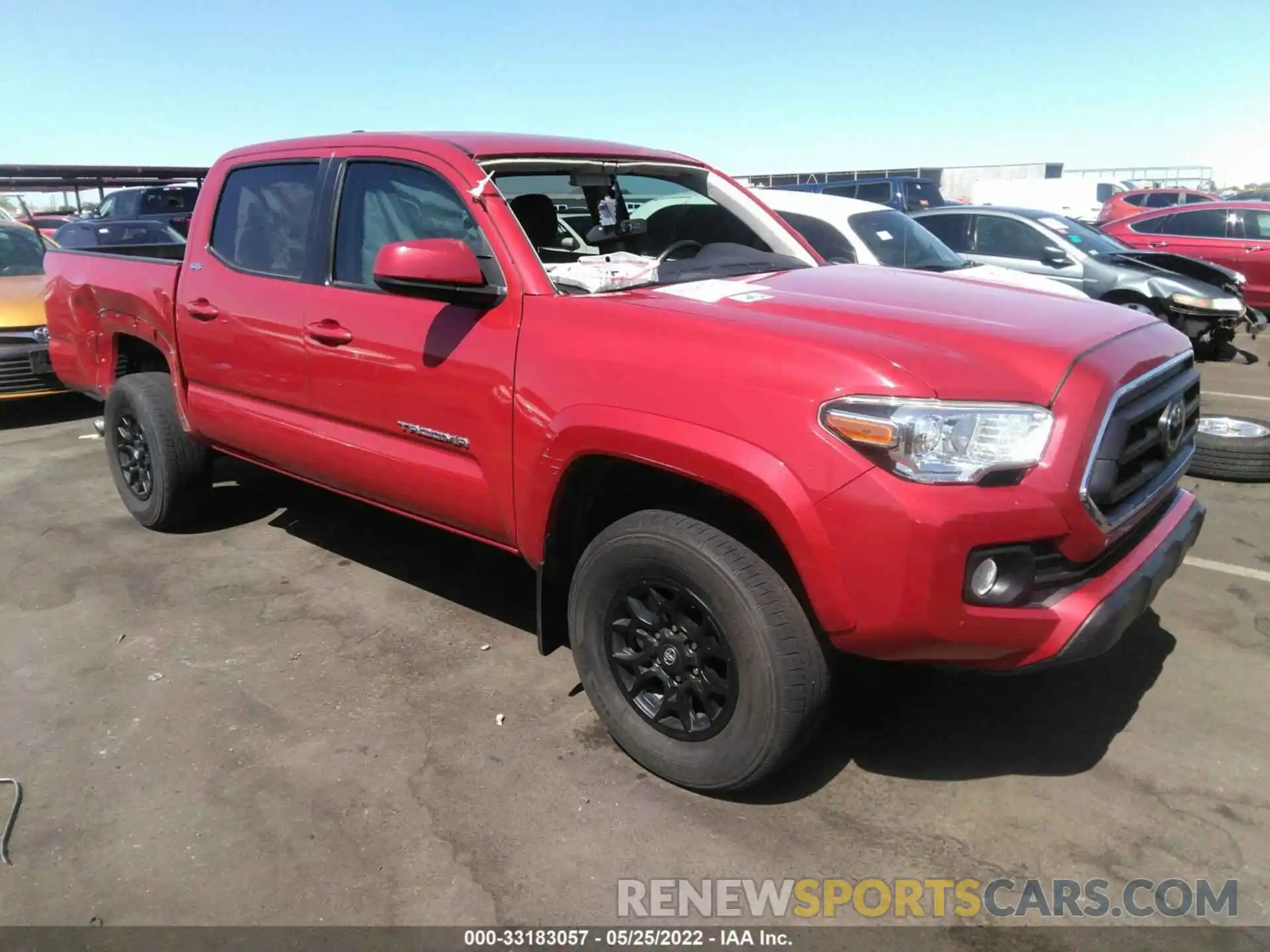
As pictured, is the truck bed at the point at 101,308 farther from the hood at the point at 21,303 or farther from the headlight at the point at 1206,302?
the headlight at the point at 1206,302

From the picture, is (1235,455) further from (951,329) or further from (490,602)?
(490,602)

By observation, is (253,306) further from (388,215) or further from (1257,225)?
(1257,225)

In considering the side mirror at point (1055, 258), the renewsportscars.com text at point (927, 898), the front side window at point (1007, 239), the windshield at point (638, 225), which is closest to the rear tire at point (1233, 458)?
the windshield at point (638, 225)

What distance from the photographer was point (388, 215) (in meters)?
3.52

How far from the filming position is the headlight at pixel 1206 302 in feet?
29.6

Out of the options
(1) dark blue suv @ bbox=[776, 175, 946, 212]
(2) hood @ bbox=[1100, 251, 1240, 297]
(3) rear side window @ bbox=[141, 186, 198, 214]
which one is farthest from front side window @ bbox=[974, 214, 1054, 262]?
(3) rear side window @ bbox=[141, 186, 198, 214]

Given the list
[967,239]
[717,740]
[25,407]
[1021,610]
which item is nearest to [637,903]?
[717,740]

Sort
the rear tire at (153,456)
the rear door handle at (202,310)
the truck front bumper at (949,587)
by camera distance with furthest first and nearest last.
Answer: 1. the rear tire at (153,456)
2. the rear door handle at (202,310)
3. the truck front bumper at (949,587)

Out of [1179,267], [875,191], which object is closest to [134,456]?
[1179,267]

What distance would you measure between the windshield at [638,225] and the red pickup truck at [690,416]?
0.01 metres

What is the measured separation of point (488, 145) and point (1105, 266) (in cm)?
818

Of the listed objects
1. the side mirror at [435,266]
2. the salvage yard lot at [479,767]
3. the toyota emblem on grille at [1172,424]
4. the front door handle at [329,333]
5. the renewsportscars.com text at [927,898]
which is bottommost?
the renewsportscars.com text at [927,898]

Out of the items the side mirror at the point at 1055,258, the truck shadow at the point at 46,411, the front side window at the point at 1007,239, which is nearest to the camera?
the truck shadow at the point at 46,411

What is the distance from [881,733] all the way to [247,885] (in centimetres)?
195
